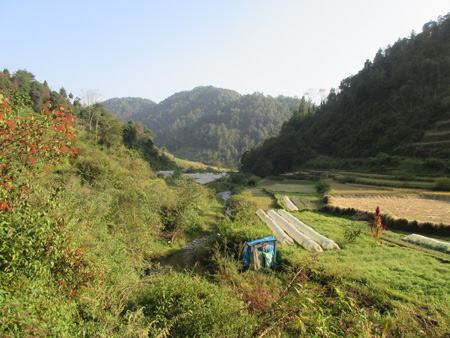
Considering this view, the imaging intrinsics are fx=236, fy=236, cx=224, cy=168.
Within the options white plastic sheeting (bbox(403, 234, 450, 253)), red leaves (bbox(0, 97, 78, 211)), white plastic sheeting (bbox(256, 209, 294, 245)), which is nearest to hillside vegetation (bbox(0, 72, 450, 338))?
red leaves (bbox(0, 97, 78, 211))

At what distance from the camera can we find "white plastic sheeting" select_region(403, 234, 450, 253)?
8.31m

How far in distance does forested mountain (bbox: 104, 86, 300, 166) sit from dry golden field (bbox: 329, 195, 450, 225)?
8426 centimetres

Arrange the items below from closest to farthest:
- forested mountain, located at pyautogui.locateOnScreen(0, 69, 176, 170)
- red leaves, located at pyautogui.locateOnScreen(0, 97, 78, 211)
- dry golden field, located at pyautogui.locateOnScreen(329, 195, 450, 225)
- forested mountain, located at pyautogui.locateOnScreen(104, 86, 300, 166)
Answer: red leaves, located at pyautogui.locateOnScreen(0, 97, 78, 211) < dry golden field, located at pyautogui.locateOnScreen(329, 195, 450, 225) < forested mountain, located at pyautogui.locateOnScreen(0, 69, 176, 170) < forested mountain, located at pyautogui.locateOnScreen(104, 86, 300, 166)

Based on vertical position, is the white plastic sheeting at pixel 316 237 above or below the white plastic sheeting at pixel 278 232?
above

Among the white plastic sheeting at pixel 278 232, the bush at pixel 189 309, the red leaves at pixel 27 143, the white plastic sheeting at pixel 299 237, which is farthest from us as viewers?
the white plastic sheeting at pixel 278 232

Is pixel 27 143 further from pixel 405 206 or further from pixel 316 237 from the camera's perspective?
pixel 405 206

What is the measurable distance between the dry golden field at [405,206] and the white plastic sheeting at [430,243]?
217 cm

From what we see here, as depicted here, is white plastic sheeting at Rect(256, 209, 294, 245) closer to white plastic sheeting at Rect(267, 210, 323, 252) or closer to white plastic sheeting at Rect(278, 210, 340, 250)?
white plastic sheeting at Rect(267, 210, 323, 252)

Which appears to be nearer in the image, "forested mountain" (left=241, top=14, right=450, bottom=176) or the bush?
the bush

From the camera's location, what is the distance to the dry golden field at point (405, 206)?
11.8 metres

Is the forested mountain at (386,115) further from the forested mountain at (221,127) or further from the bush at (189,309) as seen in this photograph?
the forested mountain at (221,127)

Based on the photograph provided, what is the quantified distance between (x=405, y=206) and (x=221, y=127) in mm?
111239

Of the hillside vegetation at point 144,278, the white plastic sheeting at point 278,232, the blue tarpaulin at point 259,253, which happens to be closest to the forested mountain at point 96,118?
the hillside vegetation at point 144,278

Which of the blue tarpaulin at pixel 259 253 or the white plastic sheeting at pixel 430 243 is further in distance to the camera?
the blue tarpaulin at pixel 259 253
